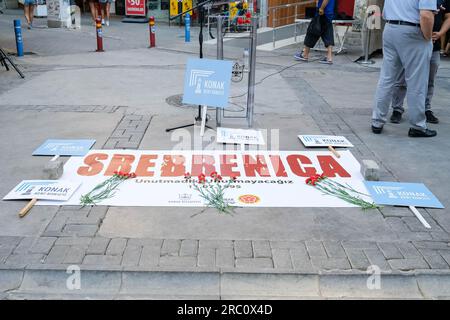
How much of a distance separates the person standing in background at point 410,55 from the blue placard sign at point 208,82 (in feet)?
6.62

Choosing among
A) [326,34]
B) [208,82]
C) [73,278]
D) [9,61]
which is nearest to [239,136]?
[208,82]

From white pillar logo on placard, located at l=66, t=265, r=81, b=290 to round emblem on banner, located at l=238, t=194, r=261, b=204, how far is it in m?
1.61

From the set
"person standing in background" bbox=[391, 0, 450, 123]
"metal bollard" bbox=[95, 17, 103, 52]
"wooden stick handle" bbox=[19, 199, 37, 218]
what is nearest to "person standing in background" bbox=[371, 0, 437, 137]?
"person standing in background" bbox=[391, 0, 450, 123]

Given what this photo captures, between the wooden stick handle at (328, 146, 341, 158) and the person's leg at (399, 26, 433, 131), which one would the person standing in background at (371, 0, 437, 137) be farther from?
the wooden stick handle at (328, 146, 341, 158)

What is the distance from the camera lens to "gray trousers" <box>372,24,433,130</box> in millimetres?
5738

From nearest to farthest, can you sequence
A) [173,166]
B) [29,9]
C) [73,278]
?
[73,278], [173,166], [29,9]

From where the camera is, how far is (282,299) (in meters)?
3.13

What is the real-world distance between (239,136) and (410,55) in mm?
2309

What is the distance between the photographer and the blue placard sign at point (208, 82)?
5.86 metres

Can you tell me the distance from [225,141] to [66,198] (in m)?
2.14

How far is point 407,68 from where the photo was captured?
5875 mm

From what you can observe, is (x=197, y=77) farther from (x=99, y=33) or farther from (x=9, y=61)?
(x=99, y=33)

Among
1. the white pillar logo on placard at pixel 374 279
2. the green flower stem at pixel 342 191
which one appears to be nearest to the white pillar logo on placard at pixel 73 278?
the white pillar logo on placard at pixel 374 279

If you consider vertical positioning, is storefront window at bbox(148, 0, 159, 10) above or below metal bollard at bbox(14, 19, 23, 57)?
above
